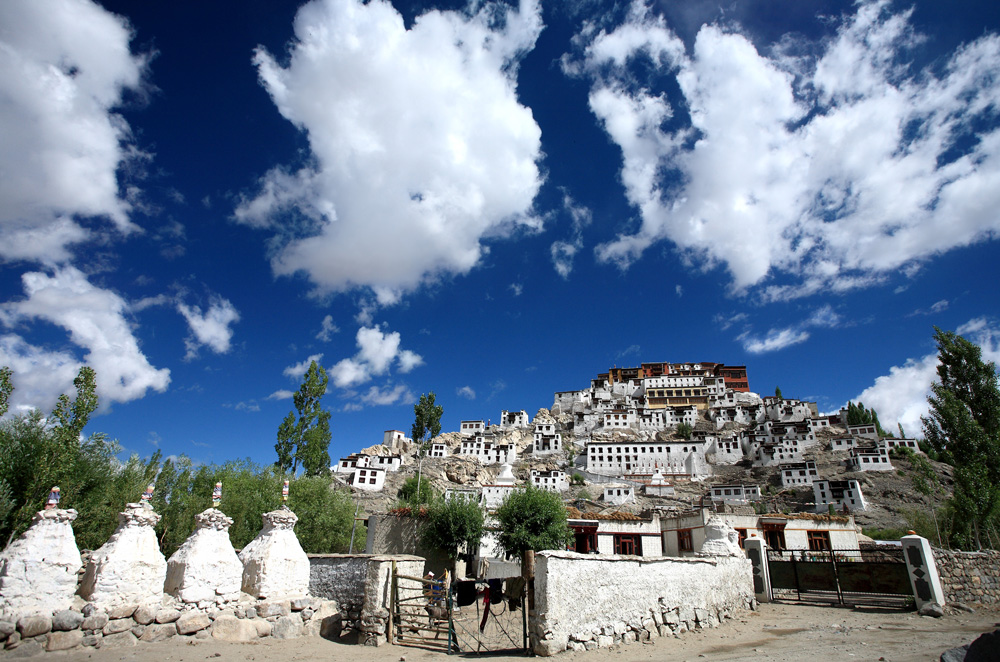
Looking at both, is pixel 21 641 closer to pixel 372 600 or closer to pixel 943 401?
pixel 372 600

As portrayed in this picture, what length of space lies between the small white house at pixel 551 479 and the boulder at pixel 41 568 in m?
62.6

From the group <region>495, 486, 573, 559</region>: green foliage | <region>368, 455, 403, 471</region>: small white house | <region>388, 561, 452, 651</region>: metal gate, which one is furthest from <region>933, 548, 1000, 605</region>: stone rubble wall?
<region>368, 455, 403, 471</region>: small white house

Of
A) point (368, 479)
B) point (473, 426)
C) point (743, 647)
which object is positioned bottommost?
point (743, 647)

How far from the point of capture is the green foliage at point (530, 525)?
80.8 ft

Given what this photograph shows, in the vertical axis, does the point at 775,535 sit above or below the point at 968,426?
below

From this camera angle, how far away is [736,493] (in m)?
59.3

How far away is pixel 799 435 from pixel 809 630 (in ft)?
233

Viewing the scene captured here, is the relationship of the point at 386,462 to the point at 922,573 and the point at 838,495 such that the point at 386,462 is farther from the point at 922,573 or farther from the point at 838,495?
the point at 922,573

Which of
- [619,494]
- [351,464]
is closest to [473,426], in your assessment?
[351,464]

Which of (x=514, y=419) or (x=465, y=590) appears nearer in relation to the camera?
(x=465, y=590)

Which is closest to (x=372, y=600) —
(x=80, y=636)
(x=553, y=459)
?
(x=80, y=636)

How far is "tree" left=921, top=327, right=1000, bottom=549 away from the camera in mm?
20359

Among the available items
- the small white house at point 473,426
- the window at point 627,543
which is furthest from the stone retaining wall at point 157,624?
the small white house at point 473,426

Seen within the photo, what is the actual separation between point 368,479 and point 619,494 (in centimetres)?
3555
